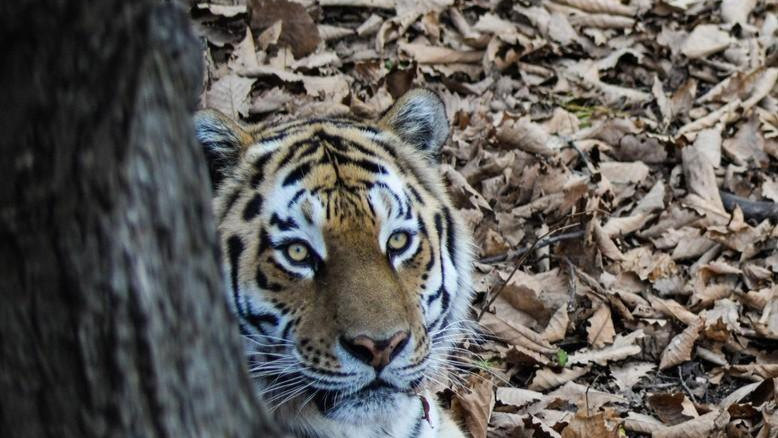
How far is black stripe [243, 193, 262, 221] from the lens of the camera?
3.53 metres

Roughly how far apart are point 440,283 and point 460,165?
2434 millimetres

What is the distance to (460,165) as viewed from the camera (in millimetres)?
6098

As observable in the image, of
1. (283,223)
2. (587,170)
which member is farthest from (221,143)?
(587,170)

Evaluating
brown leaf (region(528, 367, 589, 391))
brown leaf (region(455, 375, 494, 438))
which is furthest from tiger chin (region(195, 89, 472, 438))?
brown leaf (region(528, 367, 589, 391))

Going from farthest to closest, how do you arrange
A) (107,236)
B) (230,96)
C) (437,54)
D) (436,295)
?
1. (437,54)
2. (230,96)
3. (436,295)
4. (107,236)

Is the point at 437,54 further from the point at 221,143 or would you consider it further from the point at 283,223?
the point at 283,223

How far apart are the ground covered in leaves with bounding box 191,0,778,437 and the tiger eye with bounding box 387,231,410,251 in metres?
0.93

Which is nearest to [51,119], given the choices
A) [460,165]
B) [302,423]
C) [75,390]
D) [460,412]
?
[75,390]

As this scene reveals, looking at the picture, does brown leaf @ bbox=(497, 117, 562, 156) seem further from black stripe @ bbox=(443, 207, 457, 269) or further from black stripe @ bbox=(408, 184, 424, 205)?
black stripe @ bbox=(408, 184, 424, 205)

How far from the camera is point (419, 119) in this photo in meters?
3.98

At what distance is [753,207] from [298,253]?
3472 millimetres

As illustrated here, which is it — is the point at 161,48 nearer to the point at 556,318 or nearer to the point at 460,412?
the point at 460,412

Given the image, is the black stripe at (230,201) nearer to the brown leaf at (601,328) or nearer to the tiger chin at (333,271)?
the tiger chin at (333,271)

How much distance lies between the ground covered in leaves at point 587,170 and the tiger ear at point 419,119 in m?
0.92
